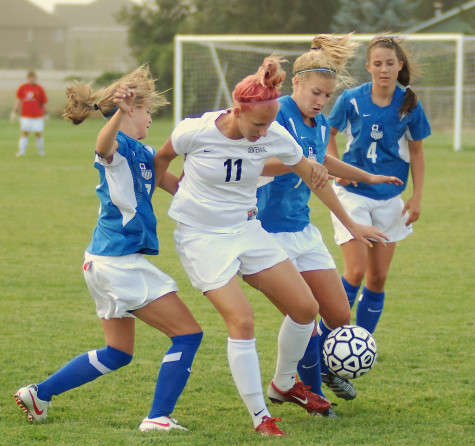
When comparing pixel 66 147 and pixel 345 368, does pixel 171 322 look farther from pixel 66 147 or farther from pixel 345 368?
pixel 66 147

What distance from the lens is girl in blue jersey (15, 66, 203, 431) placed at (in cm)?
387

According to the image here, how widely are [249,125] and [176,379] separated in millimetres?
1263

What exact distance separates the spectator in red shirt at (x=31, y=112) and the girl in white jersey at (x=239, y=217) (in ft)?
53.2

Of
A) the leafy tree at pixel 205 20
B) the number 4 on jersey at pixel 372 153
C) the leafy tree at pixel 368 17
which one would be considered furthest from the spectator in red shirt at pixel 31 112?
the leafy tree at pixel 205 20

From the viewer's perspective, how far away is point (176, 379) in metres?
3.92

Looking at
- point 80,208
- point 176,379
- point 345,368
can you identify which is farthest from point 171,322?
point 80,208

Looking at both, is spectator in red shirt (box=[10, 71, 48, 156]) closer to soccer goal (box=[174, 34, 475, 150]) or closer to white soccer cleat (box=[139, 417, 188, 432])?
soccer goal (box=[174, 34, 475, 150])

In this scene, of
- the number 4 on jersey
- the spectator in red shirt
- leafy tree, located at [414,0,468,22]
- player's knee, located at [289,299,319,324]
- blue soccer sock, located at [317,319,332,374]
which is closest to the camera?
player's knee, located at [289,299,319,324]

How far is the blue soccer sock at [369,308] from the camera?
5422 millimetres

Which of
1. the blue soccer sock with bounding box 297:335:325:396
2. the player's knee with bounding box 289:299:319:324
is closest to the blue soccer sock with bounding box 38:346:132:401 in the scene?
the player's knee with bounding box 289:299:319:324

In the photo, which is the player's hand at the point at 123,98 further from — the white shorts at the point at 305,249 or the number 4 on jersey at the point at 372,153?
the number 4 on jersey at the point at 372,153

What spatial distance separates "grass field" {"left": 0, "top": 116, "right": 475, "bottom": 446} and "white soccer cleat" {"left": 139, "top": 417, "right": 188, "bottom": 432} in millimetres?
58

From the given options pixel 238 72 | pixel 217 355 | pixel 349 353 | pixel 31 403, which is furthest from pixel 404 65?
pixel 238 72

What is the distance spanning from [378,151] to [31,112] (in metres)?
15.8
